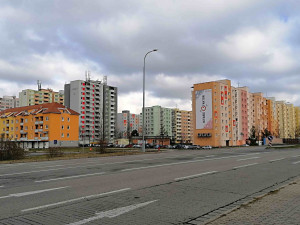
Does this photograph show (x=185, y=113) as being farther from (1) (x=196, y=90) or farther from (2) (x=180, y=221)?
(2) (x=180, y=221)

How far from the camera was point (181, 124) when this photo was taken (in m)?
174

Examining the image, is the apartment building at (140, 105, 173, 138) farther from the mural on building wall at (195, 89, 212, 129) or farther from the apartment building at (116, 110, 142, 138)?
the mural on building wall at (195, 89, 212, 129)

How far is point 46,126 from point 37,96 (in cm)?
6673

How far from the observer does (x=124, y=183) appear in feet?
32.3

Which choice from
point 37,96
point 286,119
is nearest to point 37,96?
point 37,96

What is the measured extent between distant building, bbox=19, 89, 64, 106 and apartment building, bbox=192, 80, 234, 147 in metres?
83.0

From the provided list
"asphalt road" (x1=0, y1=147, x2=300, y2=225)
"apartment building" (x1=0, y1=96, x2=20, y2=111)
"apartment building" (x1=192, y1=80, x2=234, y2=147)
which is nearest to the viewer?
"asphalt road" (x1=0, y1=147, x2=300, y2=225)

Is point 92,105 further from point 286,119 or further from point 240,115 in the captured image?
point 286,119

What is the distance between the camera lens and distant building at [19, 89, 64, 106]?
14200 centimetres

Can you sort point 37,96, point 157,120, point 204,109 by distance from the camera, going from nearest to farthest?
point 204,109 → point 37,96 → point 157,120

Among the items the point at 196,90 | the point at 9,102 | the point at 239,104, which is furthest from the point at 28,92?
the point at 239,104

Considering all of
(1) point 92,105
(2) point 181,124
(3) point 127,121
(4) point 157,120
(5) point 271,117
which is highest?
(1) point 92,105

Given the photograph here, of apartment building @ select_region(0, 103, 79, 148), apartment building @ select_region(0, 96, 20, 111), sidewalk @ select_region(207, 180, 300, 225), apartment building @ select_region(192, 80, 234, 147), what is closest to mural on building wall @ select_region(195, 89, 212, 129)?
apartment building @ select_region(192, 80, 234, 147)

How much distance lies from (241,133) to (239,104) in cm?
1047
